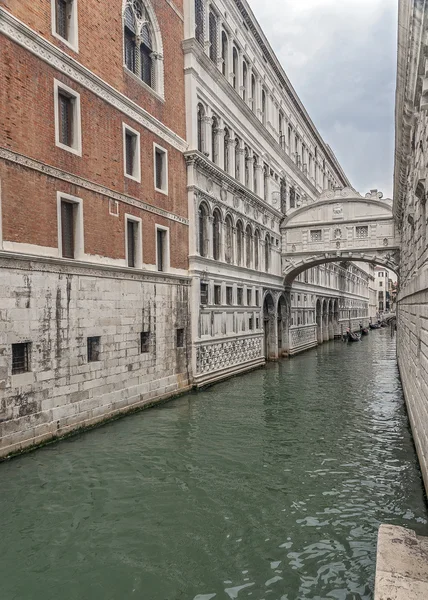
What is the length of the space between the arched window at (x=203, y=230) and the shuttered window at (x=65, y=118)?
705cm

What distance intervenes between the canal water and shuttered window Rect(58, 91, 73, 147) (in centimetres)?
680

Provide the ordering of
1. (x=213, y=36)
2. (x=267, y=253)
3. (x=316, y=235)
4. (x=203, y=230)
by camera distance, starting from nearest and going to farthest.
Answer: (x=203, y=230)
(x=213, y=36)
(x=267, y=253)
(x=316, y=235)

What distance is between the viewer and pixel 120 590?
4.91 metres

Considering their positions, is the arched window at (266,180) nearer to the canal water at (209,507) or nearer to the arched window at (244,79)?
the arched window at (244,79)

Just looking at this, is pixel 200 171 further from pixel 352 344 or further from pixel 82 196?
pixel 352 344

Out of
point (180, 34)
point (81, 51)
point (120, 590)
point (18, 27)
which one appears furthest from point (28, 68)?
point (120, 590)

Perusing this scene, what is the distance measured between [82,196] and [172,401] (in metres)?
6.84

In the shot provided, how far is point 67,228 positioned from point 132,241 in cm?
278

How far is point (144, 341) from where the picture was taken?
44.9ft

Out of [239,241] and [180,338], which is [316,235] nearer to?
[239,241]

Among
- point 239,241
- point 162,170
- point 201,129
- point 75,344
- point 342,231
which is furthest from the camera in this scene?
point 342,231

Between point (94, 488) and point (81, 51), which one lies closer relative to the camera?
point (94, 488)

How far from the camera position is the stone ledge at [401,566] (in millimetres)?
3760

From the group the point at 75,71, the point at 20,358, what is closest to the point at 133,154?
the point at 75,71
